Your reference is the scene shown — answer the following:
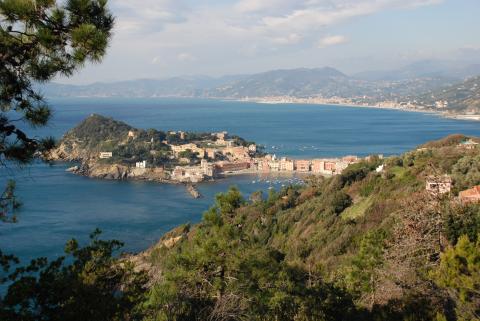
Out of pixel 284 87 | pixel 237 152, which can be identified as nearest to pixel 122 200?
pixel 237 152

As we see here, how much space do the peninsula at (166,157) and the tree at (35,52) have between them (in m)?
27.3

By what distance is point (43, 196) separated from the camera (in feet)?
80.3

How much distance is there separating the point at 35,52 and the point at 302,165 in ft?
104

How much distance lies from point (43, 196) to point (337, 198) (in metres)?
17.5

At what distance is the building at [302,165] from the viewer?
33094 millimetres

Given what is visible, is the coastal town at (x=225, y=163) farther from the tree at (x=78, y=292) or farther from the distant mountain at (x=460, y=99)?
the distant mountain at (x=460, y=99)

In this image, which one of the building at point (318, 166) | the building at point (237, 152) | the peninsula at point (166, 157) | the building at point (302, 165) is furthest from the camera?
the building at point (237, 152)

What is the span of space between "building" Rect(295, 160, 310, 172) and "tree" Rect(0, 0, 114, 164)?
3102 cm

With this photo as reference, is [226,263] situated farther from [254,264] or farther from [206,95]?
[206,95]

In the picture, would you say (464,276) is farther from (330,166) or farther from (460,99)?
(460,99)

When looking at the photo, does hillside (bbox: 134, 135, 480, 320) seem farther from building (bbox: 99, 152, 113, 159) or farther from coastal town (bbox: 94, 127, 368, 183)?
building (bbox: 99, 152, 113, 159)

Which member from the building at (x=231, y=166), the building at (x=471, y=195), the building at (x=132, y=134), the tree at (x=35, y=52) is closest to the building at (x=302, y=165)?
the building at (x=231, y=166)

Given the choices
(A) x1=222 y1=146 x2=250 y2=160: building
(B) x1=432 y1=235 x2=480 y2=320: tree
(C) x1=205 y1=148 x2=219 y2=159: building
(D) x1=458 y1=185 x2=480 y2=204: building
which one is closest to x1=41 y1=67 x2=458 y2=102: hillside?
(A) x1=222 y1=146 x2=250 y2=160: building

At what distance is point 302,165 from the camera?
110 ft
